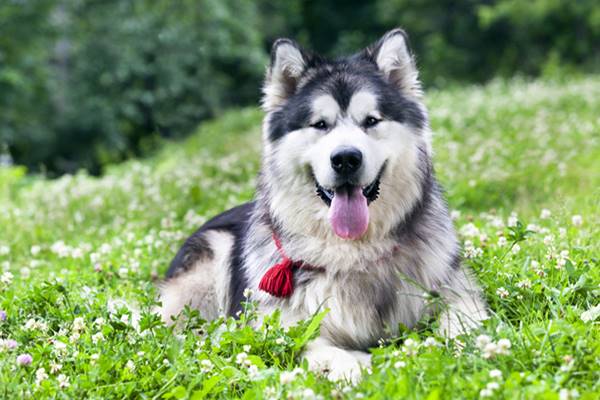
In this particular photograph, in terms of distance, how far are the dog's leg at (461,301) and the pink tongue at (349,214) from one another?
55 centimetres

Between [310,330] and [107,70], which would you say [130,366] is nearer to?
[310,330]

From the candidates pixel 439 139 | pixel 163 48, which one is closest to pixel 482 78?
pixel 163 48

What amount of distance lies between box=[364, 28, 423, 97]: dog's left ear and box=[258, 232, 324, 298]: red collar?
1167 millimetres

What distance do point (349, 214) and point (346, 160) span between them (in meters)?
0.31

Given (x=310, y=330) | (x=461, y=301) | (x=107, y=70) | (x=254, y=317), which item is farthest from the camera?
(x=107, y=70)

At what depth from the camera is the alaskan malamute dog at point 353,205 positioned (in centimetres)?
344

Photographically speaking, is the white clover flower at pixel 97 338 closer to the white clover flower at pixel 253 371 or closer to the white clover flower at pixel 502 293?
the white clover flower at pixel 253 371

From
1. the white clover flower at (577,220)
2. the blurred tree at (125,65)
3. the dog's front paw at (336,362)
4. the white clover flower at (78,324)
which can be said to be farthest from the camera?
the blurred tree at (125,65)

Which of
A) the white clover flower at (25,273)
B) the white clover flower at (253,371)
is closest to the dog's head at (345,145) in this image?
the white clover flower at (253,371)

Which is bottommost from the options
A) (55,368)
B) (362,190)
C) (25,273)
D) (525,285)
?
(25,273)

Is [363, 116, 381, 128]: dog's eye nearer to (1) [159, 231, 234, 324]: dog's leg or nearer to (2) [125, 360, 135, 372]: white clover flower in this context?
(1) [159, 231, 234, 324]: dog's leg

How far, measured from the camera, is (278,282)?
3521mm

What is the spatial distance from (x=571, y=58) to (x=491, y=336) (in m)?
27.9

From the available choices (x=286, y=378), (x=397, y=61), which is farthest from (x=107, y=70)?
(x=286, y=378)
